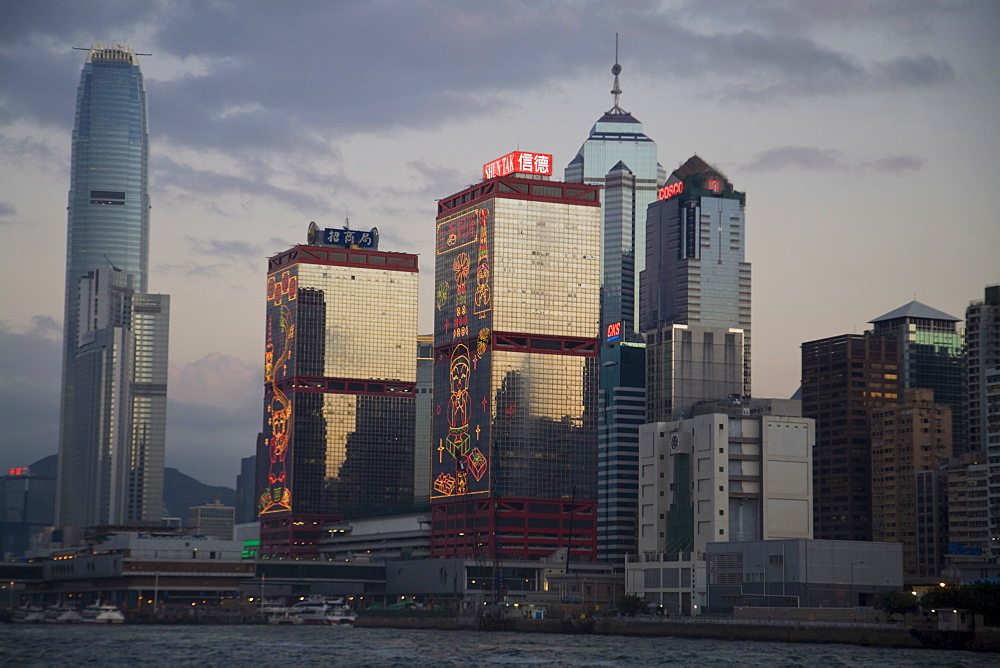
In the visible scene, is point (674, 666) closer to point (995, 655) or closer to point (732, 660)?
point (732, 660)

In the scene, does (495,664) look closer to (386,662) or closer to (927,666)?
(386,662)

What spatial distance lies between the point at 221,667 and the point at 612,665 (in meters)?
47.0

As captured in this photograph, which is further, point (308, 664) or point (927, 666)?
point (308, 664)

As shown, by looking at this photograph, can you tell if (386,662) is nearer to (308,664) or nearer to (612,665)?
(308,664)

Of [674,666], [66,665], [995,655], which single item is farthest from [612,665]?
[66,665]

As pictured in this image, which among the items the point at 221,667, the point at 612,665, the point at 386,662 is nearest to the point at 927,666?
the point at 612,665

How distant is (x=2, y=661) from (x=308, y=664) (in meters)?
38.3

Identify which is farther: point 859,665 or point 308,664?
point 308,664

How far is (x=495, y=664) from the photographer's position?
192875mm

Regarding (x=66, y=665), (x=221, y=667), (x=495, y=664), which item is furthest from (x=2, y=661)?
(x=495, y=664)

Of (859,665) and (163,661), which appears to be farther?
(163,661)

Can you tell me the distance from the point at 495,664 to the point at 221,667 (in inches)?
1301

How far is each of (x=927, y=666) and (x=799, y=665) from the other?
580 inches

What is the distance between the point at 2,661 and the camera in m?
197
